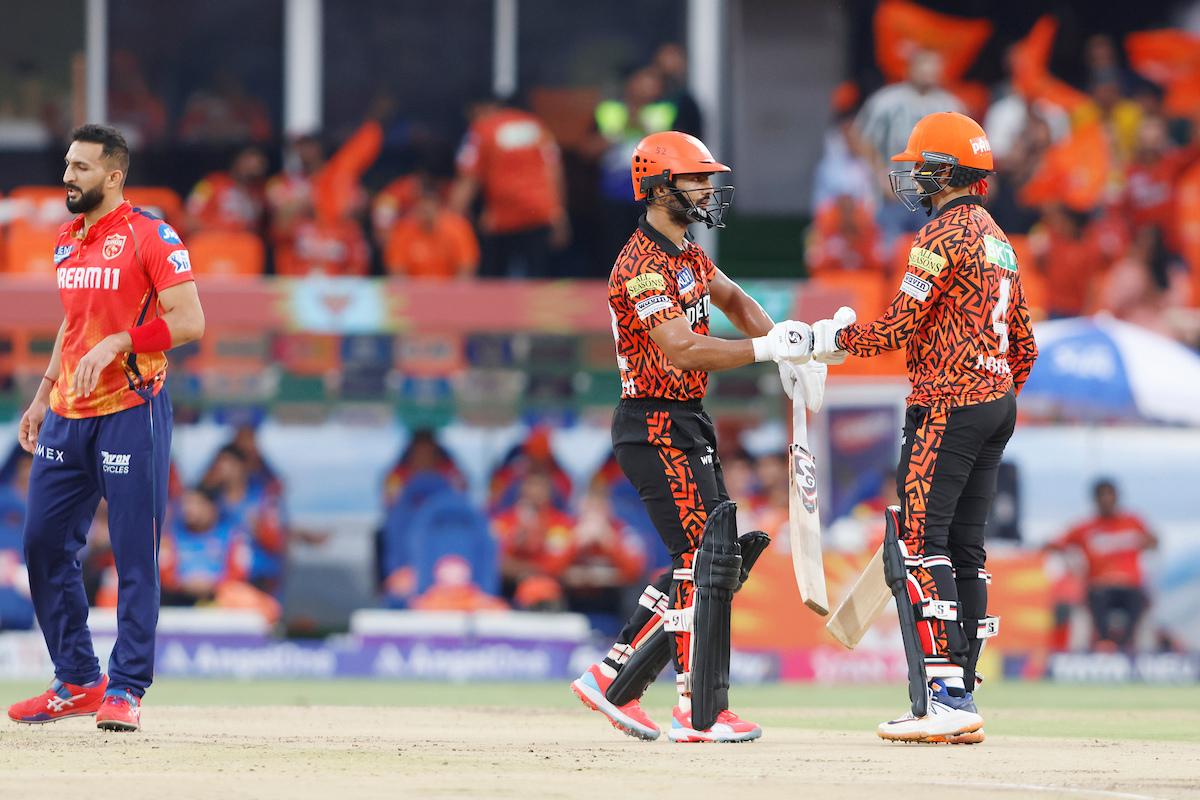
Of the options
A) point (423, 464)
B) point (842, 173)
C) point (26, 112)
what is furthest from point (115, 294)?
point (26, 112)

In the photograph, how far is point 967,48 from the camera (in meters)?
19.0

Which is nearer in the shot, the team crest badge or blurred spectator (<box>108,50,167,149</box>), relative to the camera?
the team crest badge

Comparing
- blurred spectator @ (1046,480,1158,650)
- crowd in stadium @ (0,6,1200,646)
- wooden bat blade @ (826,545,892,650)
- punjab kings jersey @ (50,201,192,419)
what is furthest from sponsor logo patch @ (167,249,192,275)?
blurred spectator @ (1046,480,1158,650)

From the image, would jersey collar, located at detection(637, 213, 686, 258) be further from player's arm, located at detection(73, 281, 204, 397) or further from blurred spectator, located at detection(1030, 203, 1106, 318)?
blurred spectator, located at detection(1030, 203, 1106, 318)

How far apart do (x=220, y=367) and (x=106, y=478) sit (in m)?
7.59

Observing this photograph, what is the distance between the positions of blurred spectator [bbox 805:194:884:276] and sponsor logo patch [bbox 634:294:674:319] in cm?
890

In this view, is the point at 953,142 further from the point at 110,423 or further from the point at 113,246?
the point at 110,423

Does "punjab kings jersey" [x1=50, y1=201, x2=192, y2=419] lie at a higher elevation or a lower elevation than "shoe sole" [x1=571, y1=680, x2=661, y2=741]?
higher

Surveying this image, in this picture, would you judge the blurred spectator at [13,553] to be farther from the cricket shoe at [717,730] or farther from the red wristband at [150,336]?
the cricket shoe at [717,730]

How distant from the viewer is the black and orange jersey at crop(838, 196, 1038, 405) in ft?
25.3

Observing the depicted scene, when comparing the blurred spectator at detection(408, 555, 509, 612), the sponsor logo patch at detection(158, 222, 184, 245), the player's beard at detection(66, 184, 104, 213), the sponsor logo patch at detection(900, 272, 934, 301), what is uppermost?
the player's beard at detection(66, 184, 104, 213)

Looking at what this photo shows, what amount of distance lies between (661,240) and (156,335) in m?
1.92

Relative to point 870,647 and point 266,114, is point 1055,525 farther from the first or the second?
point 266,114

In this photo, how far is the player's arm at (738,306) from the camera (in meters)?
A: 8.12
